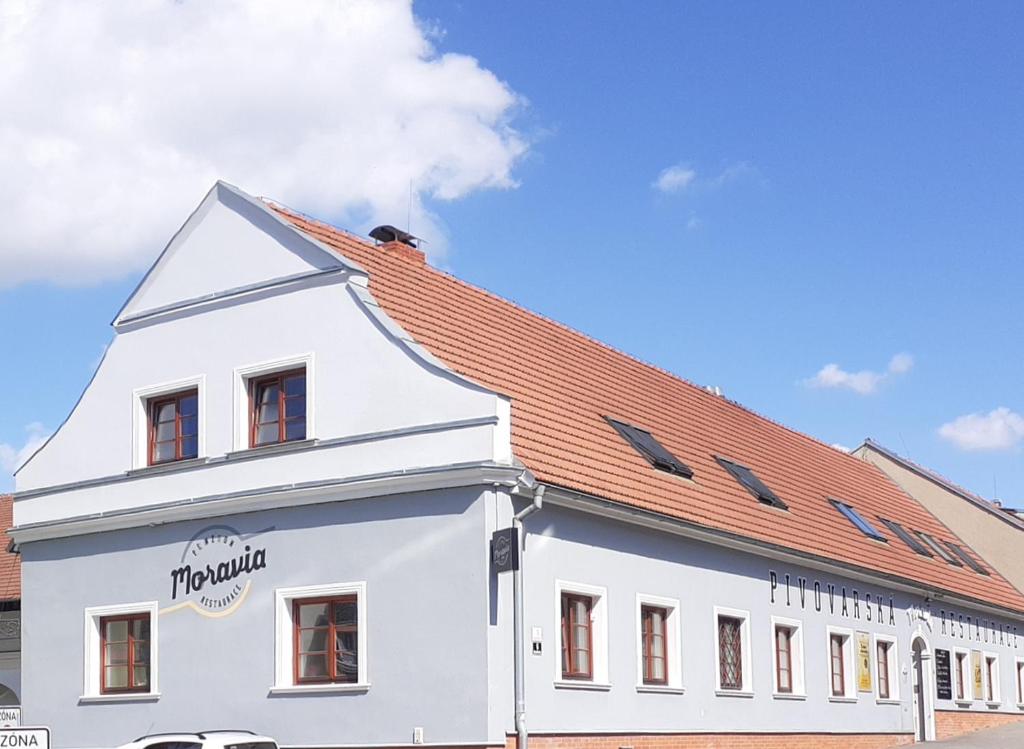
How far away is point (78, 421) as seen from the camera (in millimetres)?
24172

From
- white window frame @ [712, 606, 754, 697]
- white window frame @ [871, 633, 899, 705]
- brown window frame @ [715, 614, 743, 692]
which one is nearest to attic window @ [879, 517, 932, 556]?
white window frame @ [871, 633, 899, 705]

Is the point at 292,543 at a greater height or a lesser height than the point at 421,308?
lesser

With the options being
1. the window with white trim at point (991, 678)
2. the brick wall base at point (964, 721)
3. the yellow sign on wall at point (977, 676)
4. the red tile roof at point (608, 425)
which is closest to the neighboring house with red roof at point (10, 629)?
the red tile roof at point (608, 425)

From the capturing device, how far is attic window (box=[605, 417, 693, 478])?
24.3m

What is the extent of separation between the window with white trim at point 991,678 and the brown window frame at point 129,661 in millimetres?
24518

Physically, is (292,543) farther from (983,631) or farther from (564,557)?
(983,631)

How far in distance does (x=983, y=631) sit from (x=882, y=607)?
8926mm

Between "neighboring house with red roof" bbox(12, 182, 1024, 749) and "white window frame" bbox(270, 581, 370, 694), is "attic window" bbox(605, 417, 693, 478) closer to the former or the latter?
"neighboring house with red roof" bbox(12, 182, 1024, 749)

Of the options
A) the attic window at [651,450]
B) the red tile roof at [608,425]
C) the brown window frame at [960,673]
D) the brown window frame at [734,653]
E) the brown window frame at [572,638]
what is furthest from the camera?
the brown window frame at [960,673]

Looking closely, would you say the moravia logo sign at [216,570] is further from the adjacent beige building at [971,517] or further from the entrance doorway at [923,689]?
the adjacent beige building at [971,517]

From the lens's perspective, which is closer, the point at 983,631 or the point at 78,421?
the point at 78,421

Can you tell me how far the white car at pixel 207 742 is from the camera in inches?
679

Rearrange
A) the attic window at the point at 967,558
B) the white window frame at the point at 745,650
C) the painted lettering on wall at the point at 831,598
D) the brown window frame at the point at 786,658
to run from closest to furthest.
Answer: the white window frame at the point at 745,650 → the brown window frame at the point at 786,658 → the painted lettering on wall at the point at 831,598 → the attic window at the point at 967,558

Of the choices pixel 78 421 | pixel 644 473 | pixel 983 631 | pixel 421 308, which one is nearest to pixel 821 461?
pixel 983 631
